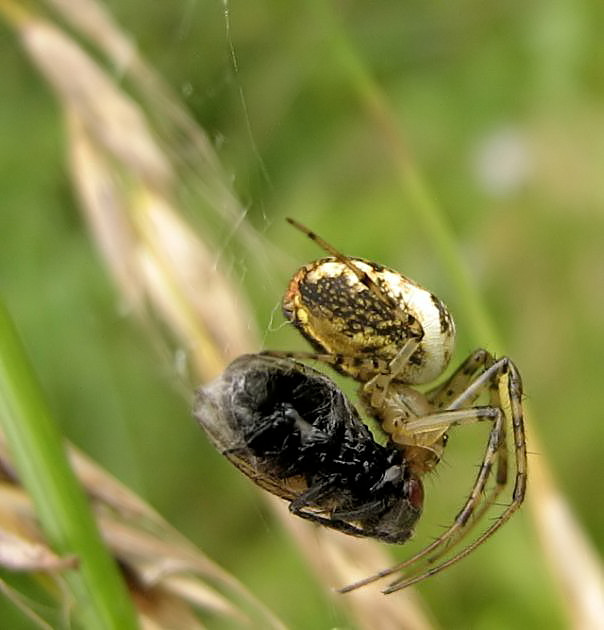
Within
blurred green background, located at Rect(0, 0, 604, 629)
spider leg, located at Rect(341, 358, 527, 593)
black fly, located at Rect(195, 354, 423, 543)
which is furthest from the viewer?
blurred green background, located at Rect(0, 0, 604, 629)

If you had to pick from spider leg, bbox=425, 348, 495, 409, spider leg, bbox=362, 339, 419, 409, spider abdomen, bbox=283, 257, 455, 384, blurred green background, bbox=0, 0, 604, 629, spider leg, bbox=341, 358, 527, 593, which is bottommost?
spider leg, bbox=341, 358, 527, 593

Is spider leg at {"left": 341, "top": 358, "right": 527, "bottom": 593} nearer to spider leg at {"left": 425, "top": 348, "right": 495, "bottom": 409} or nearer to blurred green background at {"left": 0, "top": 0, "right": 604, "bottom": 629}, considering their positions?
spider leg at {"left": 425, "top": 348, "right": 495, "bottom": 409}

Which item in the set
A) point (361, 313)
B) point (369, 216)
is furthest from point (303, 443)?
point (369, 216)

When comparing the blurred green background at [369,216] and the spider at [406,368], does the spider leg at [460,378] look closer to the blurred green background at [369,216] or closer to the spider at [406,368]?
the spider at [406,368]

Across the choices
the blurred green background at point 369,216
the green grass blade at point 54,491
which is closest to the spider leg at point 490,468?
the green grass blade at point 54,491

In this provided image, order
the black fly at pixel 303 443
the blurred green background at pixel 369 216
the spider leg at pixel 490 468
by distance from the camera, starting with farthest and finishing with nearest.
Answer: the blurred green background at pixel 369 216, the spider leg at pixel 490 468, the black fly at pixel 303 443

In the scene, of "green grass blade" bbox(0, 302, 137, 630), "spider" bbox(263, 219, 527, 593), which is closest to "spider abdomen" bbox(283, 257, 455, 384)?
"spider" bbox(263, 219, 527, 593)

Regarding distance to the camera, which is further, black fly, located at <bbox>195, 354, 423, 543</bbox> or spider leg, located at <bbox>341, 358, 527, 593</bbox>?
spider leg, located at <bbox>341, 358, 527, 593</bbox>
